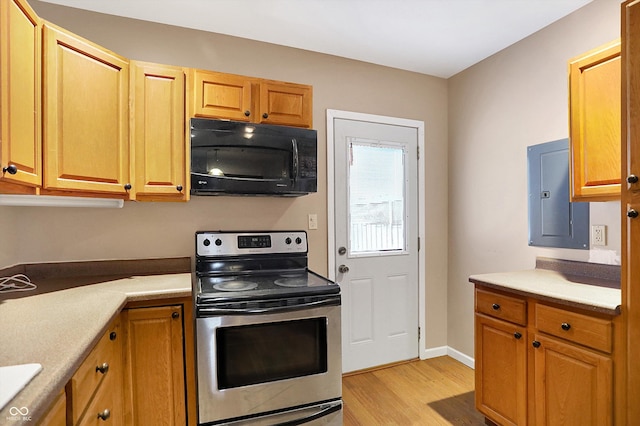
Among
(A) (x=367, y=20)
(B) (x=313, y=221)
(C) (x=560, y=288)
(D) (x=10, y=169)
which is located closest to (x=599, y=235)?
(C) (x=560, y=288)

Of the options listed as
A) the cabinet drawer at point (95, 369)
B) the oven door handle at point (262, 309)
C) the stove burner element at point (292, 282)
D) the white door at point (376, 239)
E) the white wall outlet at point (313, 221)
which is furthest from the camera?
the white door at point (376, 239)

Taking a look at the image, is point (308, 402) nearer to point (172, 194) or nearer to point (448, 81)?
point (172, 194)

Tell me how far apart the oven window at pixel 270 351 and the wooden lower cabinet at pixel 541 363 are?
3.07 feet

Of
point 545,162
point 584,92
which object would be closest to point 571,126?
point 584,92

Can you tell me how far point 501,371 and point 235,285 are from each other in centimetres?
153

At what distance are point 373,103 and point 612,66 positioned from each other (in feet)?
4.99

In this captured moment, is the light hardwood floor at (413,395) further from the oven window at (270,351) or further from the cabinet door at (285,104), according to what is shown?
the cabinet door at (285,104)

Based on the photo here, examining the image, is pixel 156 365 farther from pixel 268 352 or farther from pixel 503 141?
pixel 503 141

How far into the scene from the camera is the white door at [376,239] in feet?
8.88

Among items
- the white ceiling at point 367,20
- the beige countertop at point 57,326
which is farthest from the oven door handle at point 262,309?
the white ceiling at point 367,20

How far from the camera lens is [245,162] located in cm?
209

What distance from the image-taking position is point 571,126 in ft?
5.95

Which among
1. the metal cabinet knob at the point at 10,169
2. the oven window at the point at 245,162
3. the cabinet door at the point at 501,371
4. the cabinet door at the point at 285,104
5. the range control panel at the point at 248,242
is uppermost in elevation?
the cabinet door at the point at 285,104

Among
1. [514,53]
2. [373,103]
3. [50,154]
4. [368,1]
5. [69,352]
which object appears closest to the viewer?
[69,352]
